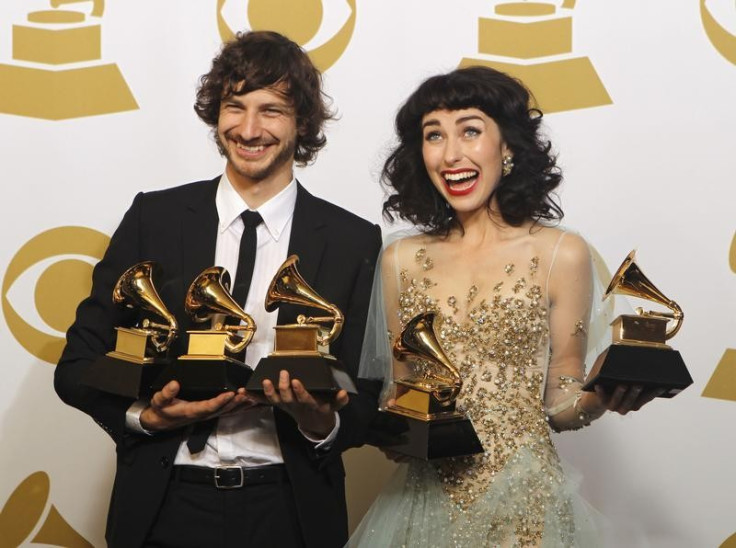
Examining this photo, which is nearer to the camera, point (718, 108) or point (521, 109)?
point (521, 109)

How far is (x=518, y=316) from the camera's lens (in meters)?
2.16

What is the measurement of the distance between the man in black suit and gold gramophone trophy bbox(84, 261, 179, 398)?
72 millimetres

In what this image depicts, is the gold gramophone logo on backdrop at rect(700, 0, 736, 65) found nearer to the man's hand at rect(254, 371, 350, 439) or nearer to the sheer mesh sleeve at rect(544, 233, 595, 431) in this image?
the sheer mesh sleeve at rect(544, 233, 595, 431)

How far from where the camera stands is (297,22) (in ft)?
10.3

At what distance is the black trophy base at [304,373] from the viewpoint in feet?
6.33

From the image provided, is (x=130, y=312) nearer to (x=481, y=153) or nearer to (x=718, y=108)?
(x=481, y=153)

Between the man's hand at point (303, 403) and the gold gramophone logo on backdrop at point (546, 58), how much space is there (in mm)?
1416

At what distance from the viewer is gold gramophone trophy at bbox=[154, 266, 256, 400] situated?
1.97 m

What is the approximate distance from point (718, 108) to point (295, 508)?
5.81 feet

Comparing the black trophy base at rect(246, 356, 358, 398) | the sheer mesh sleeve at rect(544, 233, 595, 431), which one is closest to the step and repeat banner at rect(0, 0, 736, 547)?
the sheer mesh sleeve at rect(544, 233, 595, 431)

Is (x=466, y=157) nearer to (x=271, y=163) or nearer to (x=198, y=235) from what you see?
(x=271, y=163)

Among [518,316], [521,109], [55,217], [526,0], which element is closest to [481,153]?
[521,109]

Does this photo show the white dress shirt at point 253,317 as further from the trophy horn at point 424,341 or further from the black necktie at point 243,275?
the trophy horn at point 424,341

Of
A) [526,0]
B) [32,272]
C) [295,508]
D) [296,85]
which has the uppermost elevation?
[526,0]
